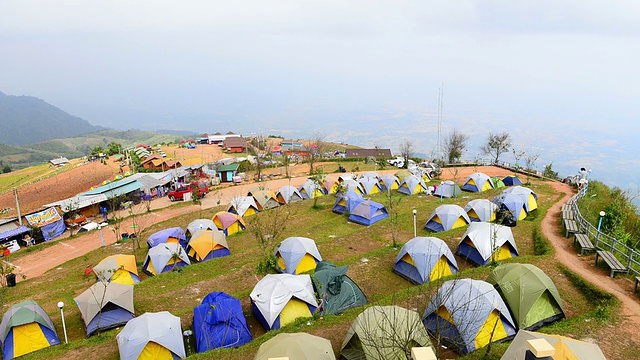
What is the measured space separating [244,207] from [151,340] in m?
16.5

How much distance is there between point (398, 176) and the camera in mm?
33188

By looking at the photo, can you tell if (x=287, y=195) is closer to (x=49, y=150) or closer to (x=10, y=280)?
(x=10, y=280)

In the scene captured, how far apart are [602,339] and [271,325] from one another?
8.75 meters

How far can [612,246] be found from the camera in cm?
1290

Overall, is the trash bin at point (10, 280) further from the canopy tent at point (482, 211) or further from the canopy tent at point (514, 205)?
the canopy tent at point (514, 205)

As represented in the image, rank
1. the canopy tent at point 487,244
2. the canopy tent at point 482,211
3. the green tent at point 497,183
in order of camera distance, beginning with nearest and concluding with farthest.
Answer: the canopy tent at point 487,244, the canopy tent at point 482,211, the green tent at point 497,183

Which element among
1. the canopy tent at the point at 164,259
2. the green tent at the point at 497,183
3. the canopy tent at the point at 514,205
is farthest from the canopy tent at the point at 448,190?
the canopy tent at the point at 164,259

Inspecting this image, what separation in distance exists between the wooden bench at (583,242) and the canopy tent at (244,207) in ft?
63.1

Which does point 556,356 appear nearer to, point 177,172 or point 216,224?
point 216,224

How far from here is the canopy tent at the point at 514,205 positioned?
20.3m

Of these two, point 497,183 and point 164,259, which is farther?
point 497,183

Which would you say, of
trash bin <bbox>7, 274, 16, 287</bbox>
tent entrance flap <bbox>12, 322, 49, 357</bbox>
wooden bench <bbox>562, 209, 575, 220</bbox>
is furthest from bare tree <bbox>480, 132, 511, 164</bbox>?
trash bin <bbox>7, 274, 16, 287</bbox>

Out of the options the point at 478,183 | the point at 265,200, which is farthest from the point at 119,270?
the point at 478,183

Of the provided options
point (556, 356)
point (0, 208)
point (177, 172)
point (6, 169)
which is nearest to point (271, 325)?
point (556, 356)
